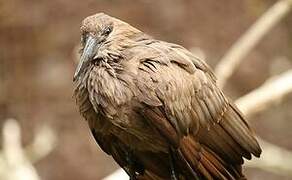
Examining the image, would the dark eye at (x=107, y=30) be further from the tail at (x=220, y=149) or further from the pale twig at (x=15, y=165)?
the pale twig at (x=15, y=165)

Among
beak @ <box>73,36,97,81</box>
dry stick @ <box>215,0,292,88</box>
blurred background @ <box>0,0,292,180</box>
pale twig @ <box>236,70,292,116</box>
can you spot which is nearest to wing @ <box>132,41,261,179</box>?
beak @ <box>73,36,97,81</box>

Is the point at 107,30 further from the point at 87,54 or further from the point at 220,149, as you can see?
the point at 220,149

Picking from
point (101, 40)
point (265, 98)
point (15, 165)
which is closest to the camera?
point (101, 40)

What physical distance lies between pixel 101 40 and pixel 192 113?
0.92 feet

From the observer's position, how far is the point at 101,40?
1701 mm

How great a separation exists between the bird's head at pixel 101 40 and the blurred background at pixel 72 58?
3.11 meters

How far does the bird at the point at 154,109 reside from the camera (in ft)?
5.18

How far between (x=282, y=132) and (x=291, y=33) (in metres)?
0.69

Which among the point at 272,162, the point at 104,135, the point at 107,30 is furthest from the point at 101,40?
the point at 272,162

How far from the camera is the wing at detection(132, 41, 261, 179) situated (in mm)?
1589

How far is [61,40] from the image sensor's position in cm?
496

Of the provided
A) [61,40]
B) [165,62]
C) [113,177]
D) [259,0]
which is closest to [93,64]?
[165,62]

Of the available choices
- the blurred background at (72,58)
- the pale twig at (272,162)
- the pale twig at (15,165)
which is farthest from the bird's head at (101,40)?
the blurred background at (72,58)

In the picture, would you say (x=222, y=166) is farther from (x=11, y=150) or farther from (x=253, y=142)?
(x=11, y=150)
